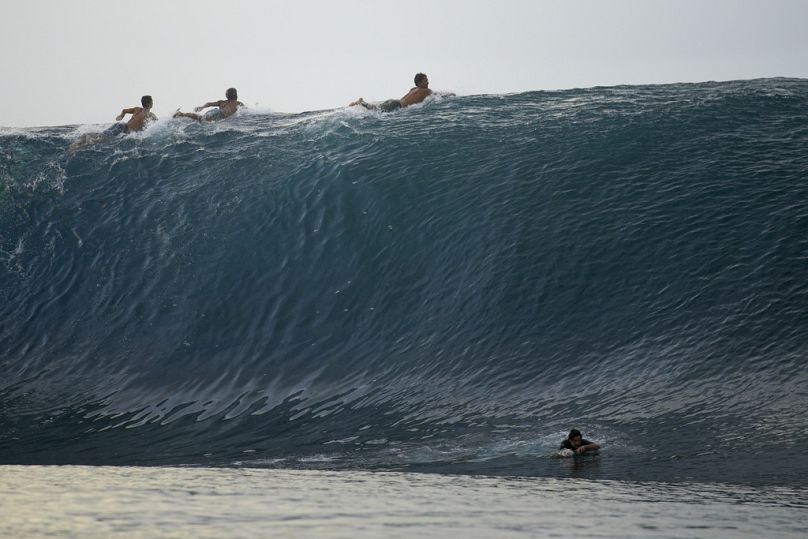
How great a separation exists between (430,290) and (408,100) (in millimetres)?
8761

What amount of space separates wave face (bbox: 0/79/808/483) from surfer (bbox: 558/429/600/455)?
244mm

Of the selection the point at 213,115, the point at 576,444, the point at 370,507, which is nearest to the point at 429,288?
the point at 576,444

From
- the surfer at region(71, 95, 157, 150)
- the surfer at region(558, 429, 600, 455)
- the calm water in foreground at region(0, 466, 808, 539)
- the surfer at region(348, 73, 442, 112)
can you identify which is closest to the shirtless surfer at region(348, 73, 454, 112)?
the surfer at region(348, 73, 442, 112)

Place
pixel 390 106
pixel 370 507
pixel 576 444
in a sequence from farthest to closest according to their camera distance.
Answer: pixel 390 106, pixel 576 444, pixel 370 507

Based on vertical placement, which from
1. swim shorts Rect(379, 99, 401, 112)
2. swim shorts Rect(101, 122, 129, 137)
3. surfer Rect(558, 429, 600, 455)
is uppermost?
swim shorts Rect(379, 99, 401, 112)

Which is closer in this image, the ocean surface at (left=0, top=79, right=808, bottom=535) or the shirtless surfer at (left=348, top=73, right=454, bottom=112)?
the ocean surface at (left=0, top=79, right=808, bottom=535)

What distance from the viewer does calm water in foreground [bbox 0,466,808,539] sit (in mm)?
6652

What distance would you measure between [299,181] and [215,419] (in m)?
7.75

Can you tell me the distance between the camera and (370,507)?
7578 millimetres

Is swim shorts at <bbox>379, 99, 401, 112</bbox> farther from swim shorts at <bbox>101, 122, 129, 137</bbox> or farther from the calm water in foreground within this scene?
the calm water in foreground

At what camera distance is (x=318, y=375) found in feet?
53.2

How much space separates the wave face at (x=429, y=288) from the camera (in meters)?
13.1

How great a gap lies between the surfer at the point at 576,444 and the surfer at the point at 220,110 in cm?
1689

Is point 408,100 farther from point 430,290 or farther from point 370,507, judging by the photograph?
point 370,507
